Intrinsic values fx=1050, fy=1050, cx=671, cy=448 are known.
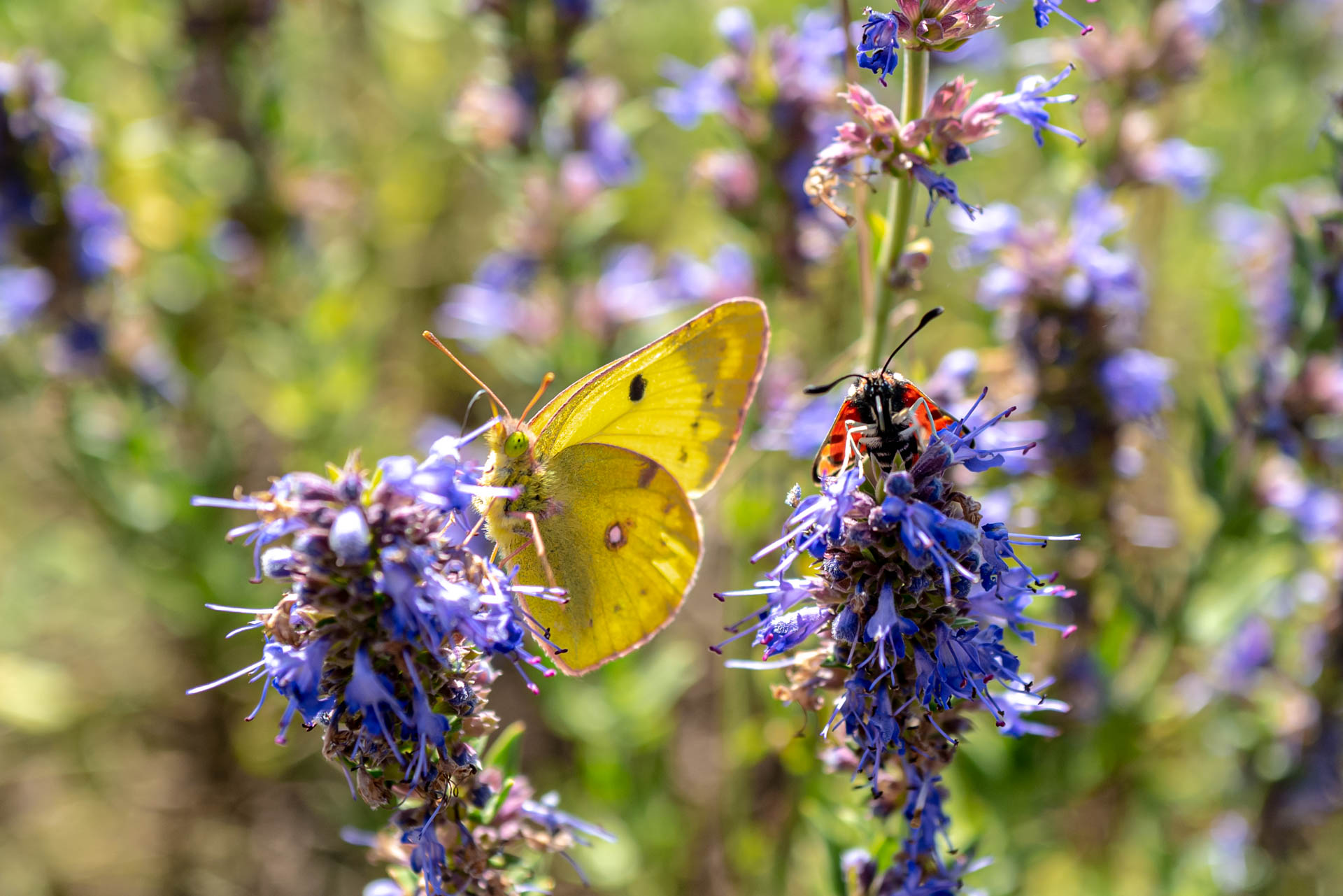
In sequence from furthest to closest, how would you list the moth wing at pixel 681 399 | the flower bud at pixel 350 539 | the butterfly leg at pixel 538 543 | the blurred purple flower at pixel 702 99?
the blurred purple flower at pixel 702 99, the moth wing at pixel 681 399, the butterfly leg at pixel 538 543, the flower bud at pixel 350 539

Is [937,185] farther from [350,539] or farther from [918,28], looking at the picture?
[350,539]

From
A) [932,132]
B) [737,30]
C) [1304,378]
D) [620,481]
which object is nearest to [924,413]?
[932,132]

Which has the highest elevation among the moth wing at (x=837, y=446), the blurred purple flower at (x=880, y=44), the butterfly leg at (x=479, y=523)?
the blurred purple flower at (x=880, y=44)

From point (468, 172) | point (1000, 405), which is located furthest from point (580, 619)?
point (468, 172)

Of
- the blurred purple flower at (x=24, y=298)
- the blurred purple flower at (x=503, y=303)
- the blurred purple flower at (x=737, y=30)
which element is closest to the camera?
the blurred purple flower at (x=737, y=30)

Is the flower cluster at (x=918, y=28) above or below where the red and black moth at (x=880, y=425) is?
above

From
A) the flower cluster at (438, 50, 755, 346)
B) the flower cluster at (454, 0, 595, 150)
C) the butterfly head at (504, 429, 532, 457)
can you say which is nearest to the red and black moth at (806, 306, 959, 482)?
the butterfly head at (504, 429, 532, 457)

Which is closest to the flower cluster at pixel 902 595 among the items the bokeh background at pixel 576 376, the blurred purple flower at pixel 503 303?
the bokeh background at pixel 576 376

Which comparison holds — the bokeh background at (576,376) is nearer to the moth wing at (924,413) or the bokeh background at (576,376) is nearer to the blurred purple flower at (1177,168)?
the blurred purple flower at (1177,168)
